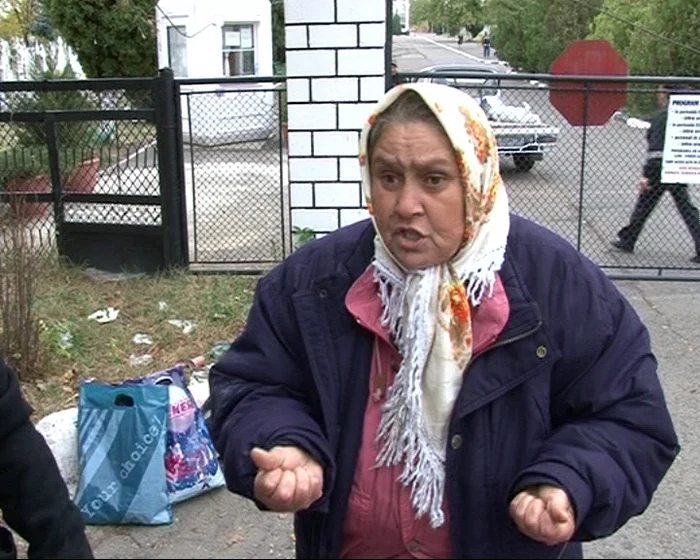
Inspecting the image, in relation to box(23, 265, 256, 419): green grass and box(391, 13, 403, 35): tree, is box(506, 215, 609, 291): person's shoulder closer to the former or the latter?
box(23, 265, 256, 419): green grass

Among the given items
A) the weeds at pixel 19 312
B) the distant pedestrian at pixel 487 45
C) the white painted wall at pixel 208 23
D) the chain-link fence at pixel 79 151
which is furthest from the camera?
the distant pedestrian at pixel 487 45

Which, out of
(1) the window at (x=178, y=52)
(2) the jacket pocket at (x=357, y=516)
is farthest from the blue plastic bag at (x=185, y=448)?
(1) the window at (x=178, y=52)

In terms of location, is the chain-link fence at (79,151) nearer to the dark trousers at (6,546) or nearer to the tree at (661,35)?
the dark trousers at (6,546)

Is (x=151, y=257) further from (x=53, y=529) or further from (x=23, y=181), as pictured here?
(x=53, y=529)

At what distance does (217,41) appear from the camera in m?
18.9

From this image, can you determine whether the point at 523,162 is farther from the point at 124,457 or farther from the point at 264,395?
the point at 264,395

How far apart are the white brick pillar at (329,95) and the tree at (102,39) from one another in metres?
11.9

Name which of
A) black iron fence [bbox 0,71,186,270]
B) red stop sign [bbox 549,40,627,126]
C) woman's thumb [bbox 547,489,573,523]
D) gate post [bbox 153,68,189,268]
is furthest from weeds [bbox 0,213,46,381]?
red stop sign [bbox 549,40,627,126]

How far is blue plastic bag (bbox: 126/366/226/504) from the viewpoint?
12.2 feet

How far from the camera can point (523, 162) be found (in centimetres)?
834

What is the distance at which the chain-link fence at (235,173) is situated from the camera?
6949mm

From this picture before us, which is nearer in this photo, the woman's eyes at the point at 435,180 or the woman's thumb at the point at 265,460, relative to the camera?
the woman's thumb at the point at 265,460

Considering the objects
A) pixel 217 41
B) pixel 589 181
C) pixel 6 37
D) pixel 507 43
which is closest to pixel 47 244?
pixel 589 181

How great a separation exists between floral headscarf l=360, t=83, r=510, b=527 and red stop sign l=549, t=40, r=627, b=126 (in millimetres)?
5516
